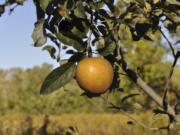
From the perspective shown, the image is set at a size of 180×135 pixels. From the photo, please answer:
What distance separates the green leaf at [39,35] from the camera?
2.30 metres

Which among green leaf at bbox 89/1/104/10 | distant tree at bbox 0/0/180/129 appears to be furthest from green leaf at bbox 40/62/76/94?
green leaf at bbox 89/1/104/10

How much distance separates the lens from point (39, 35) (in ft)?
7.61

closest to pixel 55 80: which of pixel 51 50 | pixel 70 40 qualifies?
pixel 70 40

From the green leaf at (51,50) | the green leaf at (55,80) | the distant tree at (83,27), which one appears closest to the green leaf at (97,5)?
the distant tree at (83,27)

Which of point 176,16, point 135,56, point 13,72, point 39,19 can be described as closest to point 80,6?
point 39,19

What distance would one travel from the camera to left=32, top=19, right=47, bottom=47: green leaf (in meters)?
2.30

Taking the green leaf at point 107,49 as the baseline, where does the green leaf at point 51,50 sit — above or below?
below

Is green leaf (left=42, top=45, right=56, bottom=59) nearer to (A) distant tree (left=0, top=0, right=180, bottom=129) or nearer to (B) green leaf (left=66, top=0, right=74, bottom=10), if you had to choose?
(A) distant tree (left=0, top=0, right=180, bottom=129)

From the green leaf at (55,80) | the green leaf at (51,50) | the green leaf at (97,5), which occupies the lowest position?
the green leaf at (51,50)

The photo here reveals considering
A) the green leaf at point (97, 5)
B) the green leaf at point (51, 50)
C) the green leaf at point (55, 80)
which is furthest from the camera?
the green leaf at point (51, 50)

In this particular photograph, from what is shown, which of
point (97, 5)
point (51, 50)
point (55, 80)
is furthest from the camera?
point (51, 50)

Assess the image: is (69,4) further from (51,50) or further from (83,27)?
(51,50)

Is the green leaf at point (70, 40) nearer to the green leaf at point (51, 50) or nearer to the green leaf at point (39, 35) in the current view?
the green leaf at point (39, 35)

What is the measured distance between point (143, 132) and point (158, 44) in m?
23.0
